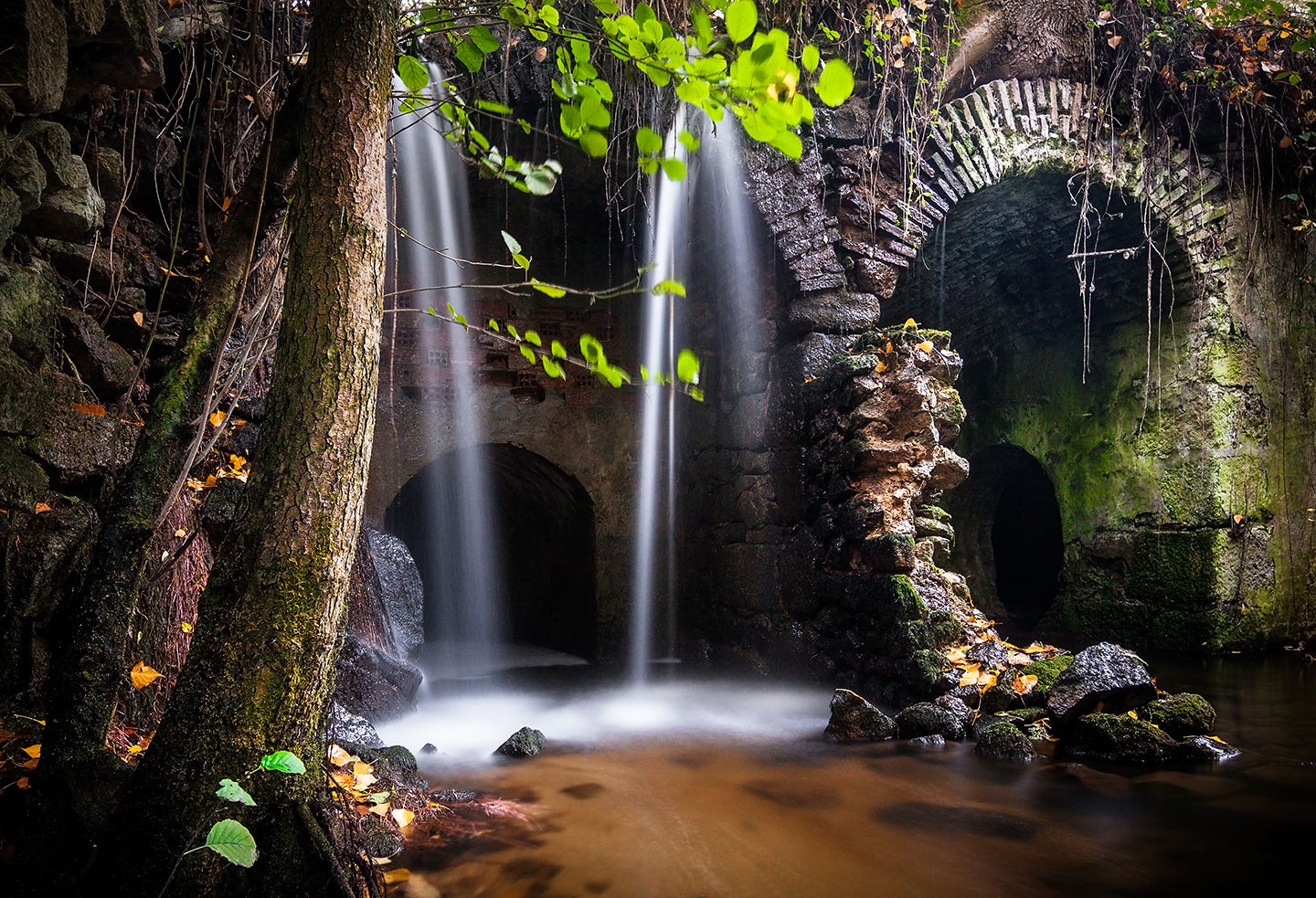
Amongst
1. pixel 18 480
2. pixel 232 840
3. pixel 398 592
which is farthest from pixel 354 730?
pixel 232 840

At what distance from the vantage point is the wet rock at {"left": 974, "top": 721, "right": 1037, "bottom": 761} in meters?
3.25

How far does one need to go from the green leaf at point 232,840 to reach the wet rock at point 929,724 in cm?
288

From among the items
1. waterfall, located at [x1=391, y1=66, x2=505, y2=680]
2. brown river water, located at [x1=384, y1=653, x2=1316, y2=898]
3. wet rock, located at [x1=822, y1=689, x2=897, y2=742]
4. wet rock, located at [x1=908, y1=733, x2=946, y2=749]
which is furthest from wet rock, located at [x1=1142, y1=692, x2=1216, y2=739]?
waterfall, located at [x1=391, y1=66, x2=505, y2=680]

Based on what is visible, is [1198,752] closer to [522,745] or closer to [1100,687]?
[1100,687]

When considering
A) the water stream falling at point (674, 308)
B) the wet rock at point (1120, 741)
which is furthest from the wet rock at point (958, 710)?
the water stream falling at point (674, 308)

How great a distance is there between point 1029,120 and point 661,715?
440cm

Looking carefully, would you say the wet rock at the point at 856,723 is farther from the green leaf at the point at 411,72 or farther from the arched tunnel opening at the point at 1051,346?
the arched tunnel opening at the point at 1051,346

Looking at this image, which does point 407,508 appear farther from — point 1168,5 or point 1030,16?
point 1168,5

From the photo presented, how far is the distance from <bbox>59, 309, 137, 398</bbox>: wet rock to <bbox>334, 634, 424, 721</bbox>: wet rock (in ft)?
4.52

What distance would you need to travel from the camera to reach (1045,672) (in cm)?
366

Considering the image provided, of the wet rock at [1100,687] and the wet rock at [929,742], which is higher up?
the wet rock at [1100,687]

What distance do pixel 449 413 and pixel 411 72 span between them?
3878 mm

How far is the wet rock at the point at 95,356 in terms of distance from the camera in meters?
2.64

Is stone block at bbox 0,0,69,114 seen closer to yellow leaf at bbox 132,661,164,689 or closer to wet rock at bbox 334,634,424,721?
yellow leaf at bbox 132,661,164,689
